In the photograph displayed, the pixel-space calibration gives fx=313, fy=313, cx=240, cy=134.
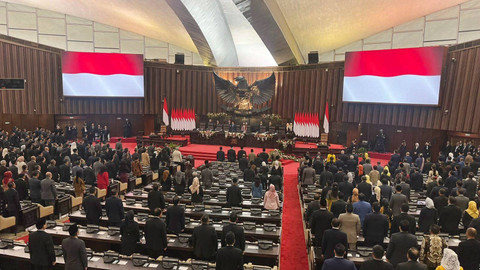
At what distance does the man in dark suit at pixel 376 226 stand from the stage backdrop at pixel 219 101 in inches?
416

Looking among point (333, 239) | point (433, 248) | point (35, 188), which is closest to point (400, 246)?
point (433, 248)

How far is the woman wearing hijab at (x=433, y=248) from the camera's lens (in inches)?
167

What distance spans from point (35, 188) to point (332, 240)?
6.87 m

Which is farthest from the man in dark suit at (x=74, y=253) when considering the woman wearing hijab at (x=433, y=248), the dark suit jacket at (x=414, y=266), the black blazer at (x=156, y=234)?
the woman wearing hijab at (x=433, y=248)

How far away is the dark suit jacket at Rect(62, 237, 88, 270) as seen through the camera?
415 centimetres

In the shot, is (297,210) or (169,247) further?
(297,210)

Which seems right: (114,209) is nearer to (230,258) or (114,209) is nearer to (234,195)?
(234,195)

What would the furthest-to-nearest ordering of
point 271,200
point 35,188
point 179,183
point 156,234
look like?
point 179,183, point 35,188, point 271,200, point 156,234

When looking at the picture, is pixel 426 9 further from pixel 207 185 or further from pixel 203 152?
pixel 207 185

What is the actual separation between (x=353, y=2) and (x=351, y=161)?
27.6 feet

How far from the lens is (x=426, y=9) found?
15.6 metres

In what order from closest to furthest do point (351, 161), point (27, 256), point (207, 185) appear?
point (27, 256)
point (207, 185)
point (351, 161)

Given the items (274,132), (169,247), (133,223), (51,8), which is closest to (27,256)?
(133,223)

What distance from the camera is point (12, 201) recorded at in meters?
6.55
